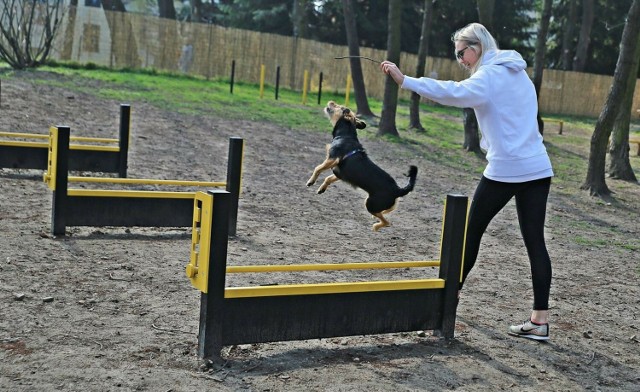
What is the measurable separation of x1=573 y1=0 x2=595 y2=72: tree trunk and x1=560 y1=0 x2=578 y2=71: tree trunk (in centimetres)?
47

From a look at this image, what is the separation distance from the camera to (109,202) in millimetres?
8312

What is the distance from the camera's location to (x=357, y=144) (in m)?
7.03

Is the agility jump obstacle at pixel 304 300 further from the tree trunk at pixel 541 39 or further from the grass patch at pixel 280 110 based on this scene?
the tree trunk at pixel 541 39

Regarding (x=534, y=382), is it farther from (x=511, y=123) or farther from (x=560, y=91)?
(x=560, y=91)

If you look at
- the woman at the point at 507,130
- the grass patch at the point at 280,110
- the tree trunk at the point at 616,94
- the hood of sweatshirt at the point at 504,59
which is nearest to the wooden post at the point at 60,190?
the woman at the point at 507,130

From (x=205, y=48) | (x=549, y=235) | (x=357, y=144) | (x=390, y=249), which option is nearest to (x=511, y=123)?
(x=357, y=144)

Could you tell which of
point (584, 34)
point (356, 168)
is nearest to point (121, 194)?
point (356, 168)

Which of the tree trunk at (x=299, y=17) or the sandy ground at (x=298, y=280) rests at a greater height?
the tree trunk at (x=299, y=17)

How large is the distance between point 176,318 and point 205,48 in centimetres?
2958

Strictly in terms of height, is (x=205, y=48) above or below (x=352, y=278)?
above

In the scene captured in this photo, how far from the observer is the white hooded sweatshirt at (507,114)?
223 inches

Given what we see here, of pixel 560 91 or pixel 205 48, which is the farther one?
pixel 560 91

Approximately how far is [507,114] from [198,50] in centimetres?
2979

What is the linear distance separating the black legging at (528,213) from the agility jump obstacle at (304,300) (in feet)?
0.72
